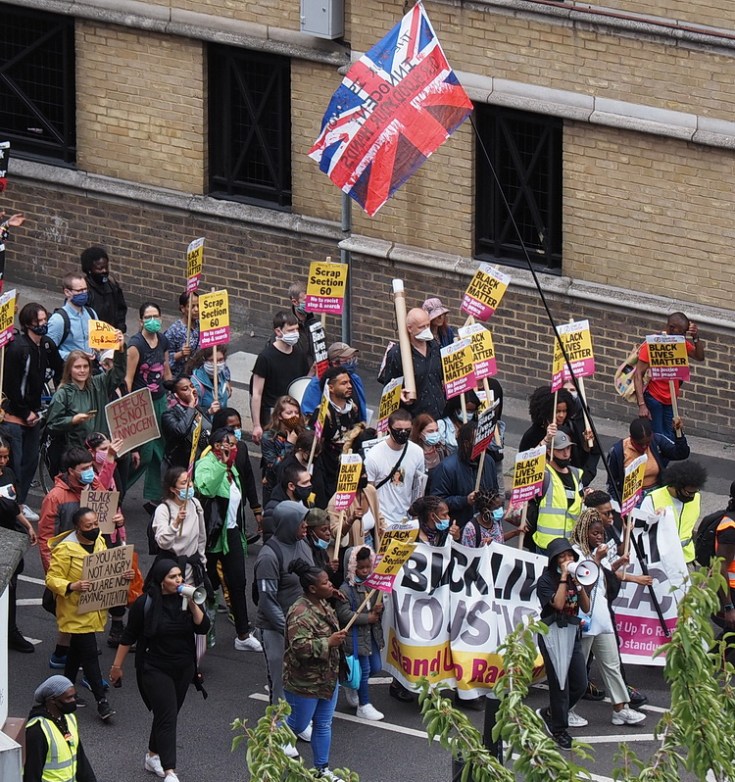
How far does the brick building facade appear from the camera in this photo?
60.8 ft

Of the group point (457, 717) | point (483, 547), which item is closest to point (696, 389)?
point (483, 547)

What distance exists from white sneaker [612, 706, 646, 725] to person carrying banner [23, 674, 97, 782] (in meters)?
3.99

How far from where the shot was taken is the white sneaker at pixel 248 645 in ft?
47.5

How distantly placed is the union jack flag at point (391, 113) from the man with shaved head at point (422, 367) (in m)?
0.98

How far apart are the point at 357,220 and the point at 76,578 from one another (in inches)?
325

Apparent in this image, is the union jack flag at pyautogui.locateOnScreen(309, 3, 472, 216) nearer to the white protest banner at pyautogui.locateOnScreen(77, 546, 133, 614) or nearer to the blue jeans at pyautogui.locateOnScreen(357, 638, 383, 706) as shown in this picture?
the blue jeans at pyautogui.locateOnScreen(357, 638, 383, 706)

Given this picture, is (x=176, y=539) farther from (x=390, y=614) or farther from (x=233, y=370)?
(x=233, y=370)

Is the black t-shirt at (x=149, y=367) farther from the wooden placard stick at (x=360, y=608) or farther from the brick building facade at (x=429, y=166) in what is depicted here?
the wooden placard stick at (x=360, y=608)

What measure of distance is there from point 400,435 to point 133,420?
90.6 inches

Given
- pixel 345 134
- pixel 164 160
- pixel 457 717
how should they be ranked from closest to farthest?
pixel 457 717, pixel 345 134, pixel 164 160

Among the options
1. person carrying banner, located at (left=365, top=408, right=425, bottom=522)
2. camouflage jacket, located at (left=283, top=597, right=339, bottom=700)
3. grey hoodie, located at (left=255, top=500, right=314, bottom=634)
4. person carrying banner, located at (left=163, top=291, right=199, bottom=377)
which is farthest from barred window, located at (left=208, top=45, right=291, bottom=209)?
camouflage jacket, located at (left=283, top=597, right=339, bottom=700)

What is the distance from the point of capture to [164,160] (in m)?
21.7

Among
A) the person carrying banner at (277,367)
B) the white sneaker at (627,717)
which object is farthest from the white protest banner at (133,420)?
the white sneaker at (627,717)

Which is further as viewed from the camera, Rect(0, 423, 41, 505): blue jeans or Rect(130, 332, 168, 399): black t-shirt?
Rect(130, 332, 168, 399): black t-shirt
